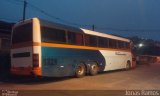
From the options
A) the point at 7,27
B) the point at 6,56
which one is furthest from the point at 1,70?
the point at 7,27

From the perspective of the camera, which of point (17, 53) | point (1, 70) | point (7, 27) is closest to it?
point (17, 53)

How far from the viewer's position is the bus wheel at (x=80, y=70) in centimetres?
1762

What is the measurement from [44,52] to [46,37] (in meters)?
0.89

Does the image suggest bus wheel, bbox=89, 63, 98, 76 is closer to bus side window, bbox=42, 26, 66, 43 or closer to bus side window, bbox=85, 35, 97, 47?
bus side window, bbox=85, 35, 97, 47

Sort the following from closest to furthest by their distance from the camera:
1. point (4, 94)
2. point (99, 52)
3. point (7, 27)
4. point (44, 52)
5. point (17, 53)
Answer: point (4, 94) → point (44, 52) → point (17, 53) → point (99, 52) → point (7, 27)

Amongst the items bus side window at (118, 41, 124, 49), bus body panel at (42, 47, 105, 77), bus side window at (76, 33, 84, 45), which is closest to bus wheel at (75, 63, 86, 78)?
bus body panel at (42, 47, 105, 77)

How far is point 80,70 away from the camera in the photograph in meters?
18.1

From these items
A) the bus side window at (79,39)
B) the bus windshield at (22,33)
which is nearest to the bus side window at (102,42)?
the bus side window at (79,39)

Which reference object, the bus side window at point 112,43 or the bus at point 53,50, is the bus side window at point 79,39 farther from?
the bus side window at point 112,43

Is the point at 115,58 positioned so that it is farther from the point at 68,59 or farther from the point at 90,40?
the point at 68,59

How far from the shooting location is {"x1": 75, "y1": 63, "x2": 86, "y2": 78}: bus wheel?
17.6 metres

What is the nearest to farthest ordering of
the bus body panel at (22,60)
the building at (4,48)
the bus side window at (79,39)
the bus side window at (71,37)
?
the bus body panel at (22,60)
the bus side window at (71,37)
the bus side window at (79,39)
the building at (4,48)

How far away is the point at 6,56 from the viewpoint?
23.9 m

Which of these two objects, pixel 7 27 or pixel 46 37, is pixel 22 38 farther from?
pixel 7 27
